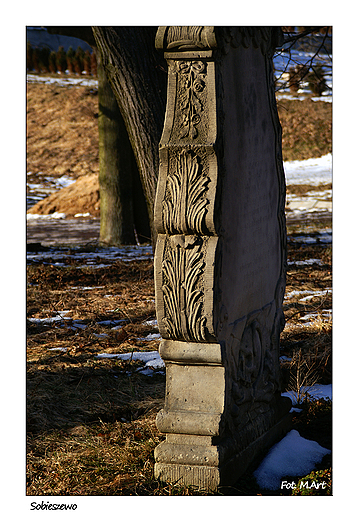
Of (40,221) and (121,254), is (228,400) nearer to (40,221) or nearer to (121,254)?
(121,254)

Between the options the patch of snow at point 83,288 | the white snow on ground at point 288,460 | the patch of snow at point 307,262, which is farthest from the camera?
the patch of snow at point 307,262

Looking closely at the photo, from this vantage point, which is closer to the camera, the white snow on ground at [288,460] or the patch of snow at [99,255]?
the white snow on ground at [288,460]

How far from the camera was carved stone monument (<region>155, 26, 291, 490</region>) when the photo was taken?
273 centimetres

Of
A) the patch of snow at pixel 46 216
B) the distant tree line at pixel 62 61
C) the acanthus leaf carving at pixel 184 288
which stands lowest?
the acanthus leaf carving at pixel 184 288

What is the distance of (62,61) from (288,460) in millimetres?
33410

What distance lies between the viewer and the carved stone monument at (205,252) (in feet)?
8.96

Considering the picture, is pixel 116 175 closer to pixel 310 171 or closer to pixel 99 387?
pixel 99 387

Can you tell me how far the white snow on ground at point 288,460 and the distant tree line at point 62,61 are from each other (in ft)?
105

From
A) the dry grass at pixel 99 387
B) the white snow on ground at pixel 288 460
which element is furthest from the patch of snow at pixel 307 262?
the white snow on ground at pixel 288 460

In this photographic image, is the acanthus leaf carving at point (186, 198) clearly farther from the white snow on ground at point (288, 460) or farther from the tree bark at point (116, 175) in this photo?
the tree bark at point (116, 175)

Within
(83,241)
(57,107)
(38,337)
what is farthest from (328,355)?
(57,107)

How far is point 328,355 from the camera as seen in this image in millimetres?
4570

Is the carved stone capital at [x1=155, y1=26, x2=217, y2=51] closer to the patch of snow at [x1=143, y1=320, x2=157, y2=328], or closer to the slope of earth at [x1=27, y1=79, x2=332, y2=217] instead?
the patch of snow at [x1=143, y1=320, x2=157, y2=328]

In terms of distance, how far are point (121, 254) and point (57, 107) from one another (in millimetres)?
21527
